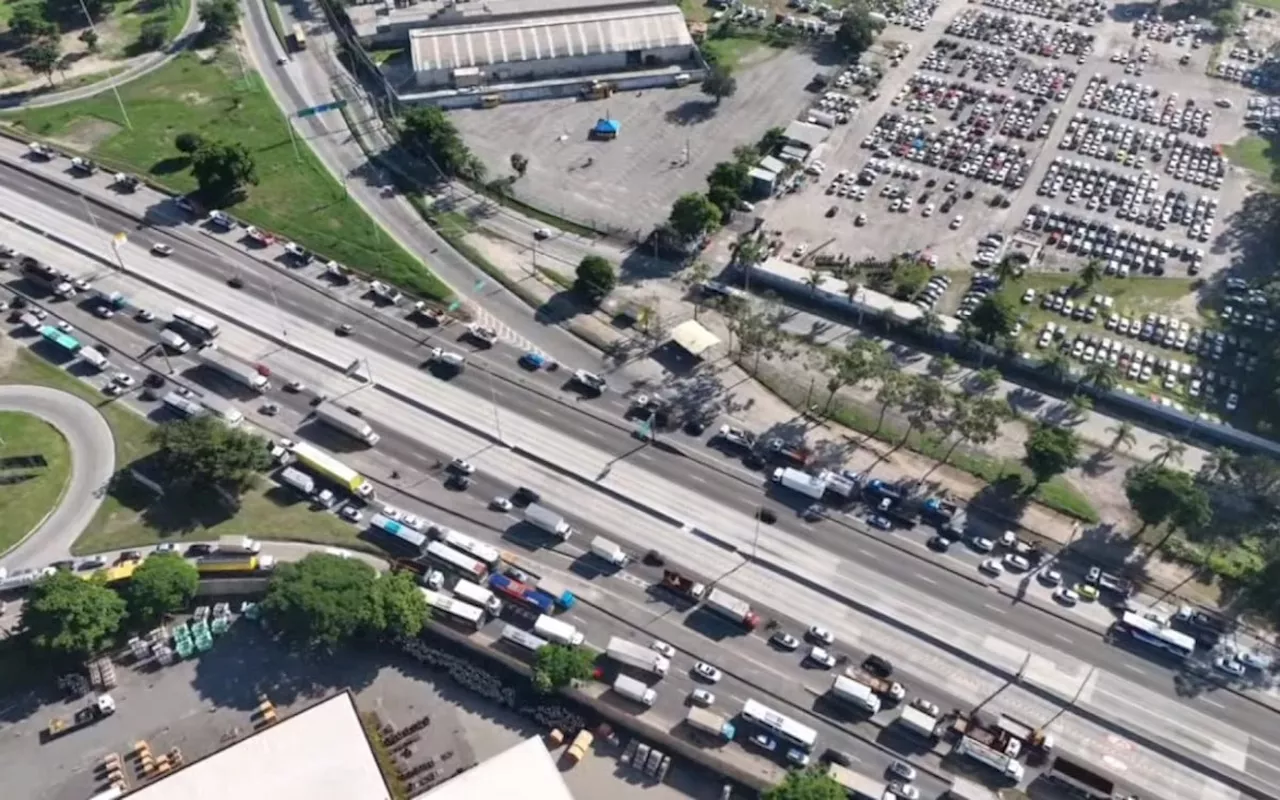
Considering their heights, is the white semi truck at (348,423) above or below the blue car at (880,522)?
above

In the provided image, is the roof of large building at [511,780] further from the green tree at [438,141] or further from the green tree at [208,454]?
the green tree at [438,141]

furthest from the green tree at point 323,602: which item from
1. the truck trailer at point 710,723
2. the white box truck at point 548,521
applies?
the truck trailer at point 710,723

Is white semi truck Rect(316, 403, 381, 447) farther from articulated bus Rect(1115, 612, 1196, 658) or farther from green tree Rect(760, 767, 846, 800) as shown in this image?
articulated bus Rect(1115, 612, 1196, 658)

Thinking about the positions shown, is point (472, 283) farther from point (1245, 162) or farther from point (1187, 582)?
point (1245, 162)

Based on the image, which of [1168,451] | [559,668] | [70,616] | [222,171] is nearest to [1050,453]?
[1168,451]

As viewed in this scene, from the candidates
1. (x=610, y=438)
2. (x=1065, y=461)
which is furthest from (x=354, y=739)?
(x=1065, y=461)

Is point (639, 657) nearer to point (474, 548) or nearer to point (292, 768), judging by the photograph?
point (474, 548)
